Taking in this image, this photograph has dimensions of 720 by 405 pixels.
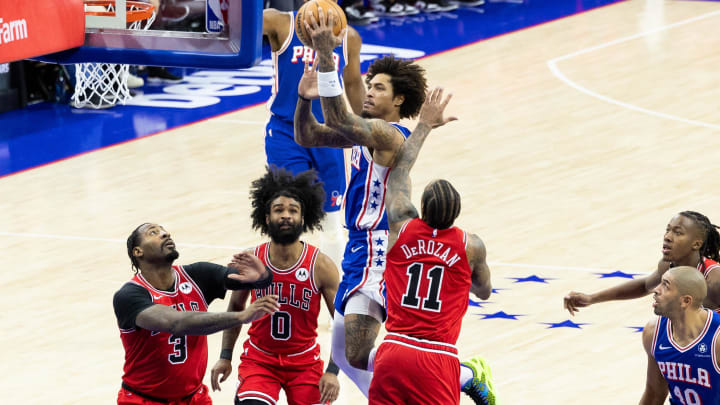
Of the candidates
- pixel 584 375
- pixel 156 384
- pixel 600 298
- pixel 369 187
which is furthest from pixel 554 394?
pixel 156 384

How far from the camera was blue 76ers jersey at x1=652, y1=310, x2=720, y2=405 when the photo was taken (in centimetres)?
546

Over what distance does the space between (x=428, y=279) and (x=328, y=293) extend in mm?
967

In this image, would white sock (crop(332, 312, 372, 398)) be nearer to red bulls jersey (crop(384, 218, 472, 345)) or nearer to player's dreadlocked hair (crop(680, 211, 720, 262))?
red bulls jersey (crop(384, 218, 472, 345))

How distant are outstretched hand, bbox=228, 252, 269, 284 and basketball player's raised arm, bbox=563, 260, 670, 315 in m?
1.51

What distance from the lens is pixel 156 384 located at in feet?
19.8

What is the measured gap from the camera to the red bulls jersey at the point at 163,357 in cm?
601

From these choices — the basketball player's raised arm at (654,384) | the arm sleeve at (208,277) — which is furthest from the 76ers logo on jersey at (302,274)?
the basketball player's raised arm at (654,384)

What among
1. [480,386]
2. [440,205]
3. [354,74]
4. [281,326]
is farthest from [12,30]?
[354,74]

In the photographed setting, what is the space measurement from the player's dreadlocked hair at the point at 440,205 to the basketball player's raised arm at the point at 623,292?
96cm

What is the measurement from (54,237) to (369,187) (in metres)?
4.74

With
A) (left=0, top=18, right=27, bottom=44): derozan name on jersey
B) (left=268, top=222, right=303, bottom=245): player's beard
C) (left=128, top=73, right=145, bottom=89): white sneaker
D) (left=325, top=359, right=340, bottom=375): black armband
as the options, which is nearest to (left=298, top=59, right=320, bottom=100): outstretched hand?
(left=268, top=222, right=303, bottom=245): player's beard

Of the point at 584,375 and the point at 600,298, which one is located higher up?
the point at 600,298

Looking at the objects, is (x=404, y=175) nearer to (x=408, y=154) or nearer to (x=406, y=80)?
(x=408, y=154)

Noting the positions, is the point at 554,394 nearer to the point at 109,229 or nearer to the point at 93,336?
the point at 93,336
